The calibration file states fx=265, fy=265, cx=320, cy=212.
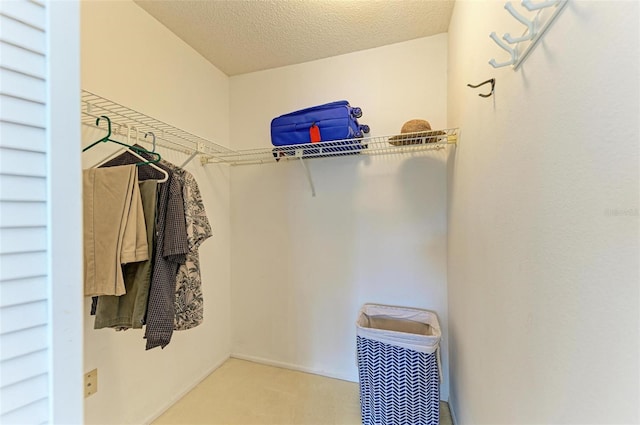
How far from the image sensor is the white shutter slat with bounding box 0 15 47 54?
431 mm

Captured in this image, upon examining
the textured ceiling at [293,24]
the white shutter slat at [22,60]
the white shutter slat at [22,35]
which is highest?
the textured ceiling at [293,24]

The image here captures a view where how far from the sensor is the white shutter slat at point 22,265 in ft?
1.42

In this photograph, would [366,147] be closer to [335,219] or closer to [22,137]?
[335,219]

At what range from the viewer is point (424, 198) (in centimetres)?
180

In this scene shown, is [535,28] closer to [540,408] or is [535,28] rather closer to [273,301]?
[540,408]

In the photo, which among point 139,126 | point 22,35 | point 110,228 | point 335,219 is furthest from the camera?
point 335,219

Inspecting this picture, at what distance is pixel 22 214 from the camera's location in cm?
45

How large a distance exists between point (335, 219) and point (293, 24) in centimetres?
130

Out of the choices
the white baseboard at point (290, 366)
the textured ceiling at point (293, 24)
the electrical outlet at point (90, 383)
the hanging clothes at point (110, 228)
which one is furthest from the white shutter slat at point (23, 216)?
the white baseboard at point (290, 366)

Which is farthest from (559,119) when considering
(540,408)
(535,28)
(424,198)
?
(424,198)

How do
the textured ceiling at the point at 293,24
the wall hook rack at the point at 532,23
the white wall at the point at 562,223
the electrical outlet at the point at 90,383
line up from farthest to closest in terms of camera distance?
1. the textured ceiling at the point at 293,24
2. the electrical outlet at the point at 90,383
3. the wall hook rack at the point at 532,23
4. the white wall at the point at 562,223

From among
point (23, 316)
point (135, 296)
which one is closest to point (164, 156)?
point (135, 296)

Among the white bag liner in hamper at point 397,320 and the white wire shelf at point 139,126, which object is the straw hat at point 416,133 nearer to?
the white bag liner in hamper at point 397,320

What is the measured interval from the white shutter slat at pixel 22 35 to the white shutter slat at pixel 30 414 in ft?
2.01
